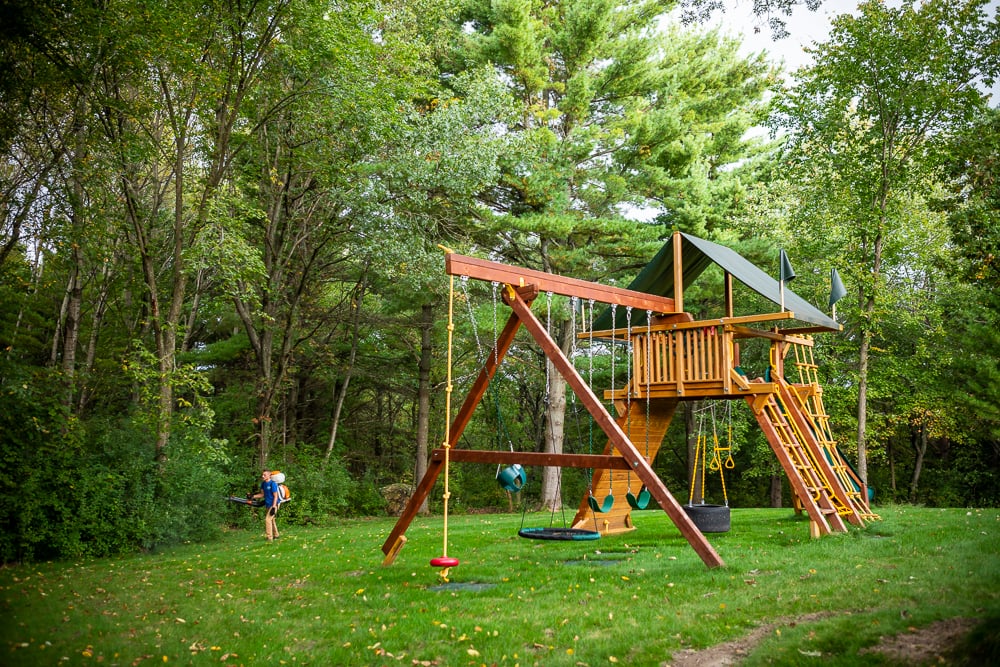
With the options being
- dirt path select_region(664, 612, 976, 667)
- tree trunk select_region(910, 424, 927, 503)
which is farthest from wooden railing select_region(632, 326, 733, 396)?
tree trunk select_region(910, 424, 927, 503)

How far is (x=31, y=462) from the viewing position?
35.9 ft

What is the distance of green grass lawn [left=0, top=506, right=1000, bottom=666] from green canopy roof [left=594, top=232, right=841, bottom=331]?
3.26 meters

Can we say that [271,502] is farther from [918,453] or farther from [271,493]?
[918,453]

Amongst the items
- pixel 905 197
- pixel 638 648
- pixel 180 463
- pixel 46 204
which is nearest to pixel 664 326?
pixel 638 648

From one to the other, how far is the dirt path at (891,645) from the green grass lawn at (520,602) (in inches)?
2.8

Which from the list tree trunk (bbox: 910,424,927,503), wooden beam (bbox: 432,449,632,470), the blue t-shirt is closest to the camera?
wooden beam (bbox: 432,449,632,470)

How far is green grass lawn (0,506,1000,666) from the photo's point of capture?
5.28 m

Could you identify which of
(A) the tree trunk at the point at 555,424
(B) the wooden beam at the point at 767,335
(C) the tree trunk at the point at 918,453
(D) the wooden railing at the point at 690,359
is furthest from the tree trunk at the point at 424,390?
(C) the tree trunk at the point at 918,453

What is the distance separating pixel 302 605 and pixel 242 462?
10406 mm

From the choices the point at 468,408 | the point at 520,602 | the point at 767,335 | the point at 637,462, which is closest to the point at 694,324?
the point at 767,335

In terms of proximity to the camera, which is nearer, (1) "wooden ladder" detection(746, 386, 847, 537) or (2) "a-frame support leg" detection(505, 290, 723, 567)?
(2) "a-frame support leg" detection(505, 290, 723, 567)

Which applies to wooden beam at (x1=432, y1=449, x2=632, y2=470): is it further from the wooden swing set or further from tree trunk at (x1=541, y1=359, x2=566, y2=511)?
tree trunk at (x1=541, y1=359, x2=566, y2=511)

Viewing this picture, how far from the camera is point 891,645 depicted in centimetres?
462

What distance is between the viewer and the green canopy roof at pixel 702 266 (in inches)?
420
